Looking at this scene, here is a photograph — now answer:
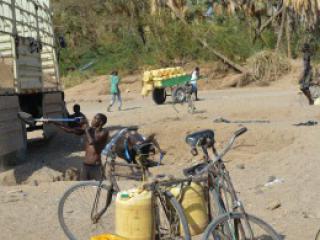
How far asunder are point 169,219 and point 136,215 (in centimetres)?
25

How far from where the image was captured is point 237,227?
4234 mm

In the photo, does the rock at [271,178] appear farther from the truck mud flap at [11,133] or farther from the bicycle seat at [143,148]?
the truck mud flap at [11,133]

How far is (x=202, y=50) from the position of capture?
32.7 m

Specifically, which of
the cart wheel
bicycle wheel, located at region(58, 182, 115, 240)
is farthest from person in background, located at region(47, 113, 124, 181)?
the cart wheel

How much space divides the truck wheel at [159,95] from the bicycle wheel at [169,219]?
1746 cm

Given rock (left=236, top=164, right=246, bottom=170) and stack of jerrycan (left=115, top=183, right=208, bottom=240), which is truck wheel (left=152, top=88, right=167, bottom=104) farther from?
stack of jerrycan (left=115, top=183, right=208, bottom=240)

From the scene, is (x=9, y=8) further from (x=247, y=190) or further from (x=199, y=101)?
(x=199, y=101)

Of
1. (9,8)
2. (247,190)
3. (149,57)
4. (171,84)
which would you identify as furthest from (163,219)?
(149,57)

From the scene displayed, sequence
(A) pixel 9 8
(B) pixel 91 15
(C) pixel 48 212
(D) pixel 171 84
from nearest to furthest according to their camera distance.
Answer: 1. (C) pixel 48 212
2. (A) pixel 9 8
3. (D) pixel 171 84
4. (B) pixel 91 15

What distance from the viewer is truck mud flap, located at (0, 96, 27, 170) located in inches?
391

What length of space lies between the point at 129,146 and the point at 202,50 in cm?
2809

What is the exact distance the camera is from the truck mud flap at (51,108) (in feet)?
41.2

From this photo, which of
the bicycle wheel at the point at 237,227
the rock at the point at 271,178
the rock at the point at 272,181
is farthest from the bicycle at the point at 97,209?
the rock at the point at 271,178

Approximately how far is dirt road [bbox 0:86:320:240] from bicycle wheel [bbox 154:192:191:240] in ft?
4.74
